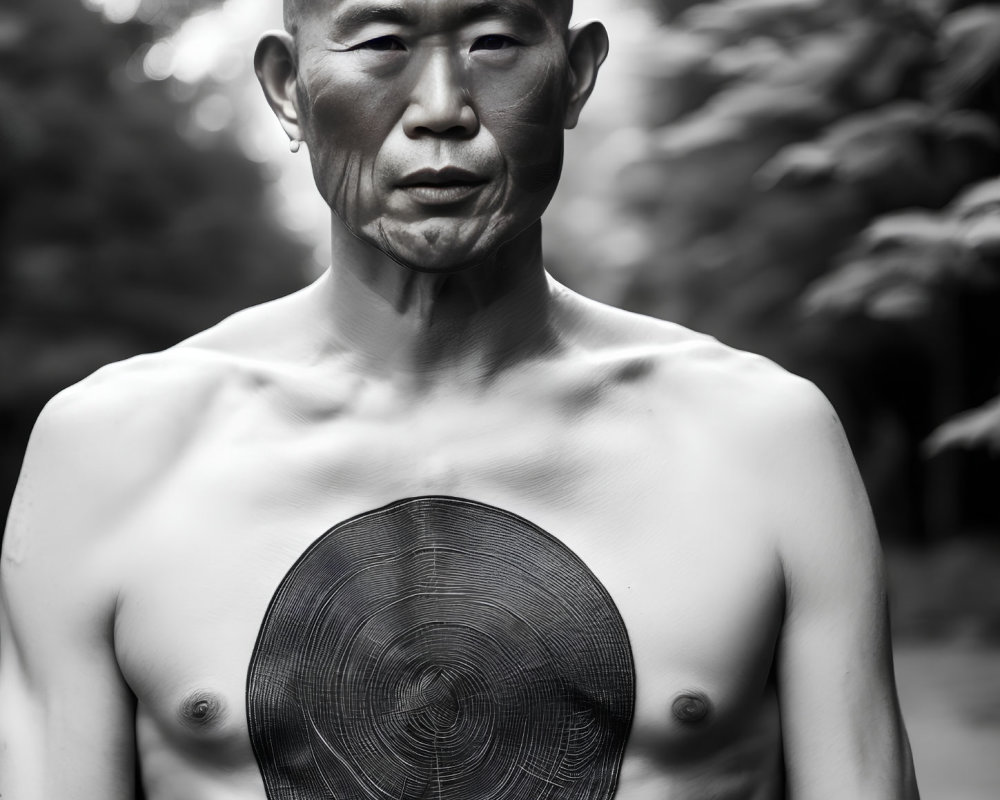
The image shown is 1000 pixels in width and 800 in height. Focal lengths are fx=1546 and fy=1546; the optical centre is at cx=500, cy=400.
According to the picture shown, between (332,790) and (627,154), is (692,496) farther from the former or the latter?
(627,154)

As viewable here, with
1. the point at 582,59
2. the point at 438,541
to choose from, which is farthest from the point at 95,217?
the point at 438,541

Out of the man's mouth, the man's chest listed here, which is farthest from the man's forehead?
the man's chest

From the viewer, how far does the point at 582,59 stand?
2.13 metres

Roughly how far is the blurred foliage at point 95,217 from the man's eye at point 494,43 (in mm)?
6216

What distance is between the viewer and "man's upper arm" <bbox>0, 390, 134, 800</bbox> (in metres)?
1.99

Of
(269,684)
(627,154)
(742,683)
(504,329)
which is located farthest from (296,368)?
(627,154)

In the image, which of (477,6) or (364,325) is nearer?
(477,6)

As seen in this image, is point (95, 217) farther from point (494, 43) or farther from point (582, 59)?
point (494, 43)

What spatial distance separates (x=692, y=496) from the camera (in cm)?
207

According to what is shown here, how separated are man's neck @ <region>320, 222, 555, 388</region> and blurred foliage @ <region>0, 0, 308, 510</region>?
5959mm

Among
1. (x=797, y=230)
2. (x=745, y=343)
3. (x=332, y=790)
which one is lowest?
(x=745, y=343)

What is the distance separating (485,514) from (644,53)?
235 inches

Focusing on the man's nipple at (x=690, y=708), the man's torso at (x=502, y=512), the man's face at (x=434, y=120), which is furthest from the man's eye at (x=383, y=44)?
the man's nipple at (x=690, y=708)

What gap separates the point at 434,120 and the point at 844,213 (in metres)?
6.03
